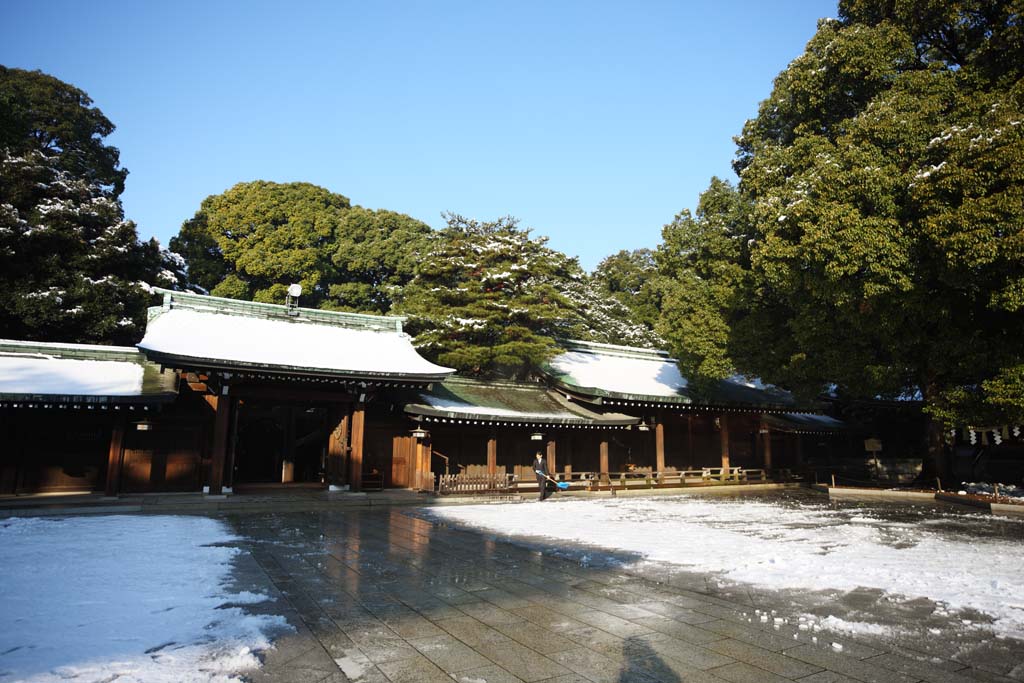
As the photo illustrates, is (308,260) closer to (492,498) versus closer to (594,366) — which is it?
(594,366)

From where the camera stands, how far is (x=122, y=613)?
227 inches

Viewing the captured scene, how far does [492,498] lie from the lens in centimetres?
1906

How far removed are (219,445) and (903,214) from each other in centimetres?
1958

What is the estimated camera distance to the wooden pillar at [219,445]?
16484 millimetres

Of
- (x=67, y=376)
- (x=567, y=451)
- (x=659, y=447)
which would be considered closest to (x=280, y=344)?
(x=67, y=376)

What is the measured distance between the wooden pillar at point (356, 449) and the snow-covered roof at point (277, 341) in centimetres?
154

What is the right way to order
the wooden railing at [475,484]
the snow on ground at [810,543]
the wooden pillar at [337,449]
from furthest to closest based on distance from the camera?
the wooden railing at [475,484] < the wooden pillar at [337,449] < the snow on ground at [810,543]

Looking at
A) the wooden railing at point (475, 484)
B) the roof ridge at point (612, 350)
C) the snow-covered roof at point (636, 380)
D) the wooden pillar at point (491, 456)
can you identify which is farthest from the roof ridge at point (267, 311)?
the roof ridge at point (612, 350)

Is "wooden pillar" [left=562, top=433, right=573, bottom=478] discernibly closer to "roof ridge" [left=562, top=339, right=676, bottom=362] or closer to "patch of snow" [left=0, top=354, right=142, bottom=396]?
"roof ridge" [left=562, top=339, right=676, bottom=362]

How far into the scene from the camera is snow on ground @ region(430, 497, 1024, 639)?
282 inches

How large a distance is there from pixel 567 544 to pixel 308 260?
33732 millimetres

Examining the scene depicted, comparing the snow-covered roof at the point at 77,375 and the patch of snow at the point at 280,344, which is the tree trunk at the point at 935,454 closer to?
the patch of snow at the point at 280,344

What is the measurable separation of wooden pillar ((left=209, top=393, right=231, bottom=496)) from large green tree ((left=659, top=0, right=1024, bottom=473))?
16544 millimetres

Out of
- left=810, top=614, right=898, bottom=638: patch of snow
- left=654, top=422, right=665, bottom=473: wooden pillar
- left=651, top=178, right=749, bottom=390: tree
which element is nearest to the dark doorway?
left=654, top=422, right=665, bottom=473: wooden pillar
